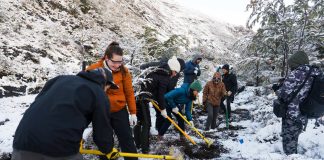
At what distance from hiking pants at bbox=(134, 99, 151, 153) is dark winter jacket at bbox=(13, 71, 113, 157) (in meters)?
3.36

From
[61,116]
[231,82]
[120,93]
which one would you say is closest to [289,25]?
[231,82]

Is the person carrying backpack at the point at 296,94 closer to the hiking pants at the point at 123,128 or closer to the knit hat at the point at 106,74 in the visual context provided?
the hiking pants at the point at 123,128

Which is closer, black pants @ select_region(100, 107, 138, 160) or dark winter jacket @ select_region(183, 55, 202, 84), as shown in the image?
black pants @ select_region(100, 107, 138, 160)

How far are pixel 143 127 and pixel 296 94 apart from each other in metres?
2.72

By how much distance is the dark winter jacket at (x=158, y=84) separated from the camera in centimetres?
652

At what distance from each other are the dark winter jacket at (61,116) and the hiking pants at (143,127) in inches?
132

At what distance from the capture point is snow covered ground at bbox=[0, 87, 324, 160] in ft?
21.7

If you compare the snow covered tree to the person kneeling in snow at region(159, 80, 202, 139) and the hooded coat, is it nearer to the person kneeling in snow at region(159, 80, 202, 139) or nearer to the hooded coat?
the person kneeling in snow at region(159, 80, 202, 139)

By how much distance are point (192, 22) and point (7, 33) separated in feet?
67.3

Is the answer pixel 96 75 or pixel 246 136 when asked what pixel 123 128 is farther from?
pixel 246 136

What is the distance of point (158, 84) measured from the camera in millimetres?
6566

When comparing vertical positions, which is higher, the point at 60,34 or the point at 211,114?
the point at 60,34

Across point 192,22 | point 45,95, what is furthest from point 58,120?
point 192,22

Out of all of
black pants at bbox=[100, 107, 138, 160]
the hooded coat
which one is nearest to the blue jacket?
the hooded coat
